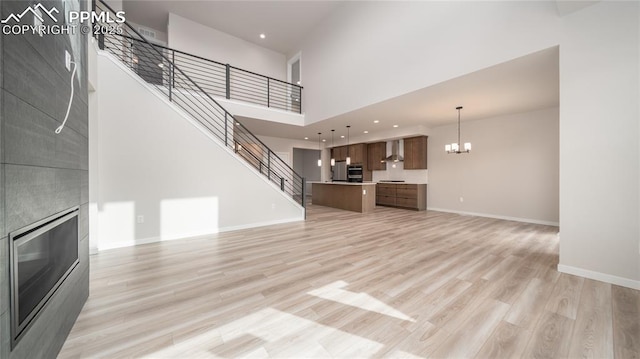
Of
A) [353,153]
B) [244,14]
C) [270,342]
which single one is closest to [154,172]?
[270,342]

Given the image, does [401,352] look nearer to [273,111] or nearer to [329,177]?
[273,111]

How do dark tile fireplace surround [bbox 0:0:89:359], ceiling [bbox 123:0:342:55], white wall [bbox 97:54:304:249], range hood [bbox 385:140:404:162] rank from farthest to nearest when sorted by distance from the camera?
range hood [bbox 385:140:404:162], ceiling [bbox 123:0:342:55], white wall [bbox 97:54:304:249], dark tile fireplace surround [bbox 0:0:89:359]

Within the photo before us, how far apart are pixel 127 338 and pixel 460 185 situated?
798 centimetres

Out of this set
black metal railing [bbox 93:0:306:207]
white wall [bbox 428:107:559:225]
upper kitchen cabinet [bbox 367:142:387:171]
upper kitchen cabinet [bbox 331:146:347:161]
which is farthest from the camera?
upper kitchen cabinet [bbox 331:146:347:161]

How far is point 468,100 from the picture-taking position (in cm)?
496

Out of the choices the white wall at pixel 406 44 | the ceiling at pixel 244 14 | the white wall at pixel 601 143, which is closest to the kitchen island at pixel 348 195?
the white wall at pixel 406 44

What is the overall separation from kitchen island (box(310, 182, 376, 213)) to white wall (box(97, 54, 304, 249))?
141 inches

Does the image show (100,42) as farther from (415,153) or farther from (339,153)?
(415,153)

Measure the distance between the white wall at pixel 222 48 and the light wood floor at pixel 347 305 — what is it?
5867 millimetres

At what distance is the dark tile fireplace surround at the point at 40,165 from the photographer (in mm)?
974

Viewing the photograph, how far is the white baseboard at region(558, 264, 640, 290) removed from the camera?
2.43 m

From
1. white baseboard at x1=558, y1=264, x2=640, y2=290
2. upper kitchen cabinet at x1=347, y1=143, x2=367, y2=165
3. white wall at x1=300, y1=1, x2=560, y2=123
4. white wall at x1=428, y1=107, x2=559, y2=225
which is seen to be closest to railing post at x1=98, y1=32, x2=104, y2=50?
white wall at x1=300, y1=1, x2=560, y2=123

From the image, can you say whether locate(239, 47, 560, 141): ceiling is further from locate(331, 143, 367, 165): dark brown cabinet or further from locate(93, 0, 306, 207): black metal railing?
locate(331, 143, 367, 165): dark brown cabinet

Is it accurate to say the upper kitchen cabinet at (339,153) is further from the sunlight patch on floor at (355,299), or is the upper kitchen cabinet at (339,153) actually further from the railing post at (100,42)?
the sunlight patch on floor at (355,299)
